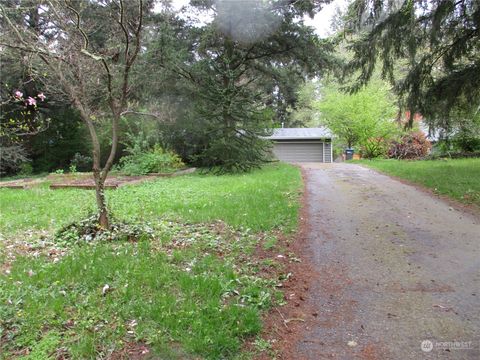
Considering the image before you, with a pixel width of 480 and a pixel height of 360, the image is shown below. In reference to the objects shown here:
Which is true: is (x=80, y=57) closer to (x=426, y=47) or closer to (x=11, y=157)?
(x=426, y=47)

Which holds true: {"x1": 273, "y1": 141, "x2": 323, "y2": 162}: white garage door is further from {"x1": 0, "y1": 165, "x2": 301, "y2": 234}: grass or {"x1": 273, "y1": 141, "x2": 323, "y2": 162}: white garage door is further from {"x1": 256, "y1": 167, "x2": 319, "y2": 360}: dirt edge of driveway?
{"x1": 256, "y1": 167, "x2": 319, "y2": 360}: dirt edge of driveway

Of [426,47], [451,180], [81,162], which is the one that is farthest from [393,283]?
[81,162]

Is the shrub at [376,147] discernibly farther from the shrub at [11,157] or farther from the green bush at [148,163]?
the shrub at [11,157]

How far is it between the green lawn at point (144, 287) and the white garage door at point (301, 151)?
72.2 feet

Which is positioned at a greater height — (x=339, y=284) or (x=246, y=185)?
(x=246, y=185)

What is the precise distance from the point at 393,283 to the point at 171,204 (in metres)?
4.58

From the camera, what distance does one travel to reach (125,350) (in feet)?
9.18

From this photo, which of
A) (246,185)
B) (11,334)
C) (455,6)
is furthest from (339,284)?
(455,6)

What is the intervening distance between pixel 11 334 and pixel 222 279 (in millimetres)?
1813

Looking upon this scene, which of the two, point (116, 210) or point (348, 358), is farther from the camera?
point (116, 210)

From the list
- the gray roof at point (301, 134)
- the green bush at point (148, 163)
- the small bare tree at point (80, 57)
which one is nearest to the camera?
the small bare tree at point (80, 57)

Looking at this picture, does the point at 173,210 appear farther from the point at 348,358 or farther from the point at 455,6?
the point at 455,6

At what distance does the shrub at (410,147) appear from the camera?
21703 millimetres

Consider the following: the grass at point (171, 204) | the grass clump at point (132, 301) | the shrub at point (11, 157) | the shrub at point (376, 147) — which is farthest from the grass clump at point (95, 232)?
the shrub at point (376, 147)
